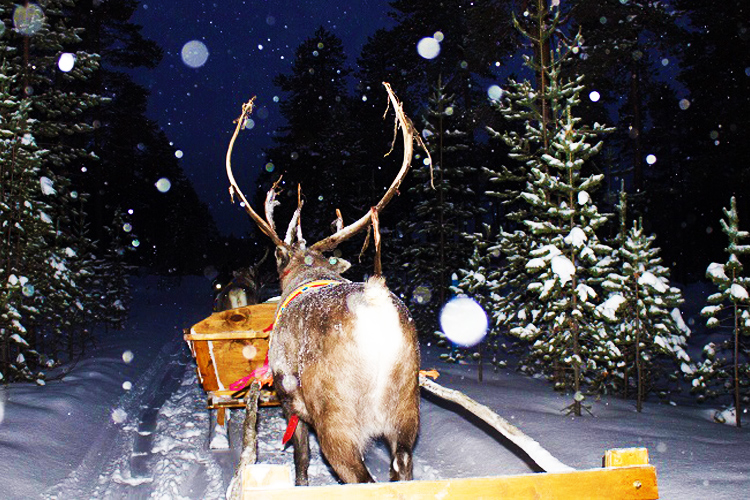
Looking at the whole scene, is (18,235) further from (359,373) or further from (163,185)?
(163,185)

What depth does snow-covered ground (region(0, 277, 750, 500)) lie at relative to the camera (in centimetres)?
511

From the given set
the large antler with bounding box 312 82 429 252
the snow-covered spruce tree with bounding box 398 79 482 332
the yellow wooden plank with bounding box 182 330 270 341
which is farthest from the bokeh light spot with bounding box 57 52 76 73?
the large antler with bounding box 312 82 429 252

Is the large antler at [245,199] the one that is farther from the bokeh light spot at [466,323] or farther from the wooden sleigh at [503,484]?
the bokeh light spot at [466,323]

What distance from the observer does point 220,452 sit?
20.4ft

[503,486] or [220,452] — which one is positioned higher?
[503,486]

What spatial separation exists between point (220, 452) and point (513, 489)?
5001 mm

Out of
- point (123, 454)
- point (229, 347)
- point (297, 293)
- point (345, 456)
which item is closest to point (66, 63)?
point (229, 347)

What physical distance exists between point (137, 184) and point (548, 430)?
34351mm

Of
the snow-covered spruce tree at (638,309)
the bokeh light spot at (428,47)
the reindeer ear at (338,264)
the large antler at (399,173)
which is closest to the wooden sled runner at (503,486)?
the large antler at (399,173)

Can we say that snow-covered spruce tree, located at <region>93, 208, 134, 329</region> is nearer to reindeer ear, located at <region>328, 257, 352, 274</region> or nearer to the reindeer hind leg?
reindeer ear, located at <region>328, 257, 352, 274</region>

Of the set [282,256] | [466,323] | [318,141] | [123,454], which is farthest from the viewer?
[318,141]

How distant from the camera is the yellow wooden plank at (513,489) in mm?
2023

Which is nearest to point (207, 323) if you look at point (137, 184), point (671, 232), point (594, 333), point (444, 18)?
point (594, 333)

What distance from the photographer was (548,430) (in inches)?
258
